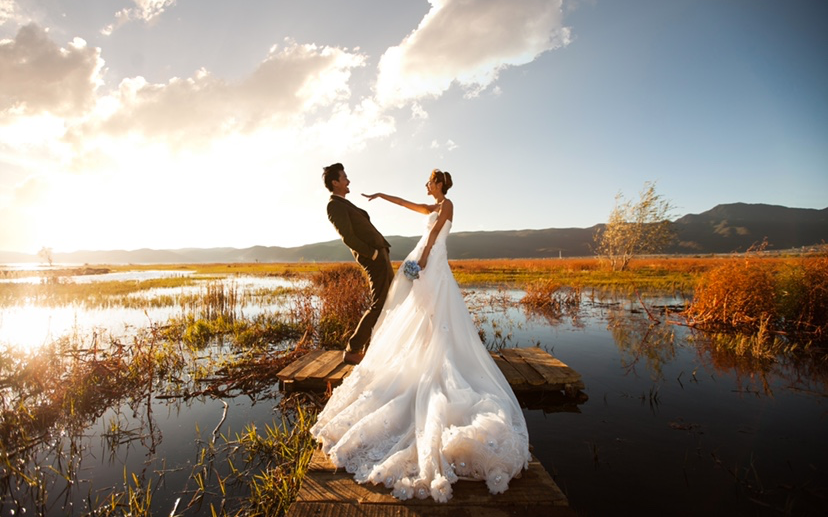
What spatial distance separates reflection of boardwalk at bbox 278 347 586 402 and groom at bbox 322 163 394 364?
0.71 m

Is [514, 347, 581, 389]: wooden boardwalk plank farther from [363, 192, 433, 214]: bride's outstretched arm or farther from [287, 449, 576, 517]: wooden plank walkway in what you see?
[363, 192, 433, 214]: bride's outstretched arm

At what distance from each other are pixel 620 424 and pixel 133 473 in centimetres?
603

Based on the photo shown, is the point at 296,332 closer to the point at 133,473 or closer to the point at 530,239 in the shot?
the point at 133,473

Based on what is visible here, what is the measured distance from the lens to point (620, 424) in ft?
15.8

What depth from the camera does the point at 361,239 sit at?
5836 millimetres

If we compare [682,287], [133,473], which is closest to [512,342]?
[133,473]

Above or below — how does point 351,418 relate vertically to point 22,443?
above

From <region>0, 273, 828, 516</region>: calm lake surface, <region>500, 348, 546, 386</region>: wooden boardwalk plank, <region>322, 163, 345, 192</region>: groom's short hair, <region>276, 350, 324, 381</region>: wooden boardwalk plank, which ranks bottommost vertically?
<region>0, 273, 828, 516</region>: calm lake surface

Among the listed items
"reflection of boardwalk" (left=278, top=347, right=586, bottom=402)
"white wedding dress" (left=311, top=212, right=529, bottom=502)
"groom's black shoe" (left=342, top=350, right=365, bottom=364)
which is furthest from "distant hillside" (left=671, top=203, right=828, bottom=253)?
"white wedding dress" (left=311, top=212, right=529, bottom=502)

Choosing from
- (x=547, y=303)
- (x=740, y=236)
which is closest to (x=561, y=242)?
(x=740, y=236)

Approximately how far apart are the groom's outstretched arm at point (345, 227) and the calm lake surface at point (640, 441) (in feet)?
9.35

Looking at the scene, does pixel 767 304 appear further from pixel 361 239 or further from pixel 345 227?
pixel 345 227

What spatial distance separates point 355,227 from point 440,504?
4202 mm

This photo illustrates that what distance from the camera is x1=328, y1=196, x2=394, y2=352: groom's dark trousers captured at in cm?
568
